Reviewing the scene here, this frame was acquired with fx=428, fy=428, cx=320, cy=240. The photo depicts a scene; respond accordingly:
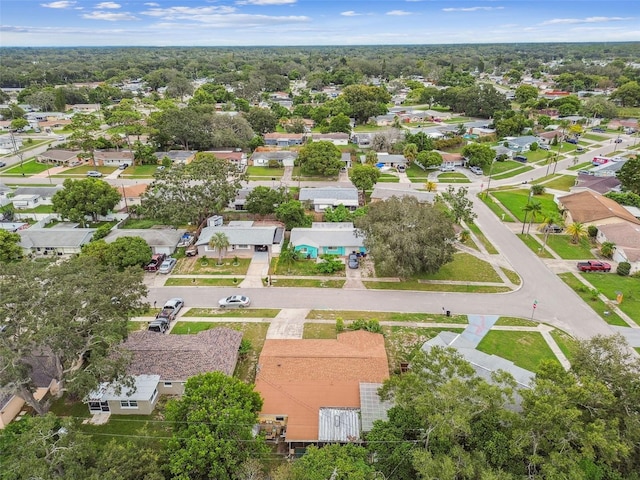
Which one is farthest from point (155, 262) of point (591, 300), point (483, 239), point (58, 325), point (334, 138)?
point (334, 138)

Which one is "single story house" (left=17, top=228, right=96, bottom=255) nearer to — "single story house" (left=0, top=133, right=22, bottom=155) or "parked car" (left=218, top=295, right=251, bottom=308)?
"parked car" (left=218, top=295, right=251, bottom=308)

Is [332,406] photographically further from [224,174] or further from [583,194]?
[583,194]

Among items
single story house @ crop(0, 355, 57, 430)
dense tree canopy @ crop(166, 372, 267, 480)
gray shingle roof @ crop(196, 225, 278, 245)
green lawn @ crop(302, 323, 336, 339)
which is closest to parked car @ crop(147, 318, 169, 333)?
single story house @ crop(0, 355, 57, 430)

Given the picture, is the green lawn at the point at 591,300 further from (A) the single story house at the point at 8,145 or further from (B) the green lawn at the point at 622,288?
(A) the single story house at the point at 8,145

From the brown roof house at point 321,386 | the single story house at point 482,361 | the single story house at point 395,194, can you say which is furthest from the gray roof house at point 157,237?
the single story house at point 482,361

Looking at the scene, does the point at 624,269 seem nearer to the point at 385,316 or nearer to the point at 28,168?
the point at 385,316
